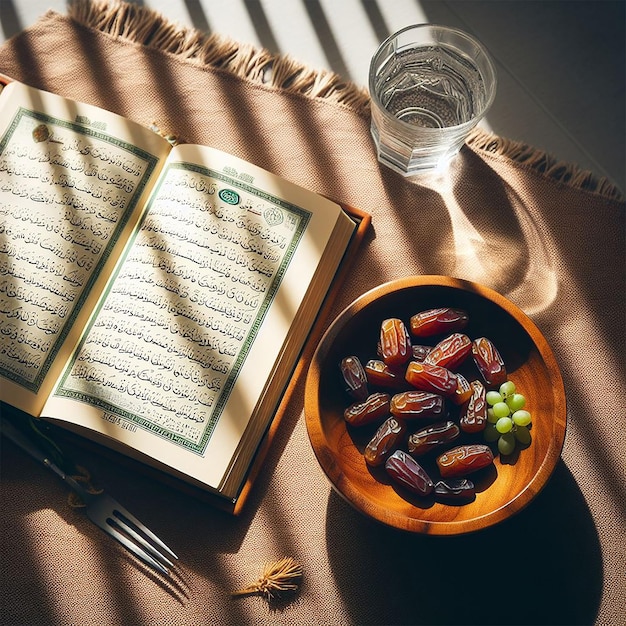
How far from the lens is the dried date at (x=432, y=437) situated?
0.68 meters

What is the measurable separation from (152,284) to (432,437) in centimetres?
34

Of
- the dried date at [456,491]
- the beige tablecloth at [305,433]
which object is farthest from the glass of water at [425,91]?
the dried date at [456,491]

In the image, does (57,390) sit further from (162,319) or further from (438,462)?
(438,462)

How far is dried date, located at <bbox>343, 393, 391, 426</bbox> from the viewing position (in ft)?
2.23

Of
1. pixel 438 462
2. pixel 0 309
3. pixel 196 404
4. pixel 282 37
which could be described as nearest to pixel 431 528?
pixel 438 462

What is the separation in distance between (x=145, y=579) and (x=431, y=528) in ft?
1.07

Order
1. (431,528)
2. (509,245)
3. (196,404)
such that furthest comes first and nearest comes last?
(509,245) → (196,404) → (431,528)

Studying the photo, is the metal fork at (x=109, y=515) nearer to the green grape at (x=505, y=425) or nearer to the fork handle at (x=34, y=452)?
the fork handle at (x=34, y=452)

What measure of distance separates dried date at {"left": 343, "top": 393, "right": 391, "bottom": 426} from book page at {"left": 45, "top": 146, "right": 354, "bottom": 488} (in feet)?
0.33

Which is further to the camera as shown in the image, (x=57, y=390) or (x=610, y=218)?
(x=610, y=218)

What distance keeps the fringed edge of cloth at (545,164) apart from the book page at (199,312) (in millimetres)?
231

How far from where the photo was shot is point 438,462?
0.68 metres

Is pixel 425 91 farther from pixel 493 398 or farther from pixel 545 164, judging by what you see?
pixel 493 398

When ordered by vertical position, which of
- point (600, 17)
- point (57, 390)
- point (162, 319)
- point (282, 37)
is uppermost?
point (600, 17)
